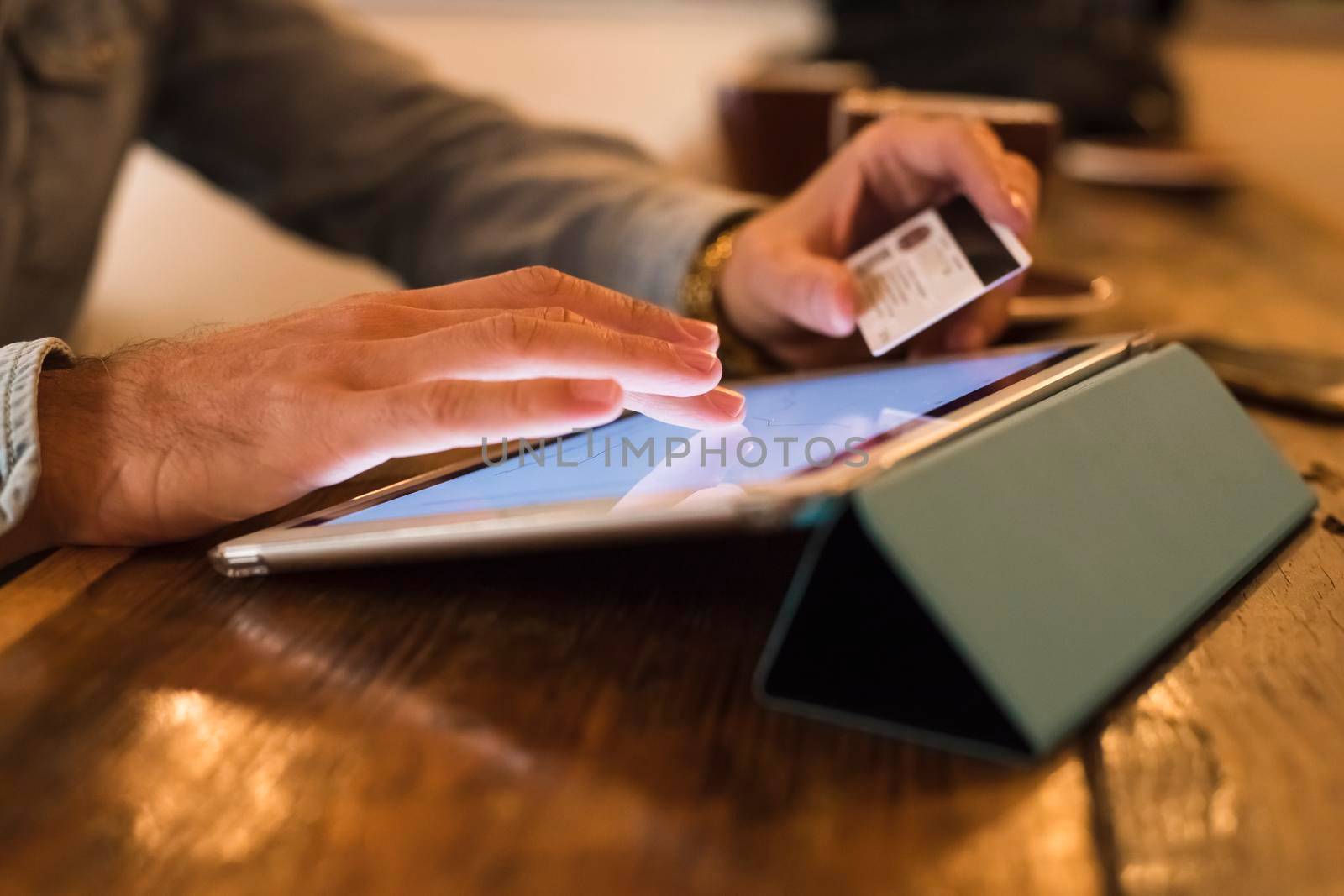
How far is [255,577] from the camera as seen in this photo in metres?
0.37

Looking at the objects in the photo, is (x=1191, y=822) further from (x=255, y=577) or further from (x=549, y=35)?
(x=549, y=35)

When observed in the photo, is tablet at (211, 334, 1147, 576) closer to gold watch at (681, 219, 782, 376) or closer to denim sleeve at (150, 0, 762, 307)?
gold watch at (681, 219, 782, 376)

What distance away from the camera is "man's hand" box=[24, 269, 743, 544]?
35cm

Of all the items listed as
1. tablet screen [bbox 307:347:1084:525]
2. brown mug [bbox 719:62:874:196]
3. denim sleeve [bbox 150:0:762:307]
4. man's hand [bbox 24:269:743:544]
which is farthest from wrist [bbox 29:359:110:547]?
brown mug [bbox 719:62:874:196]

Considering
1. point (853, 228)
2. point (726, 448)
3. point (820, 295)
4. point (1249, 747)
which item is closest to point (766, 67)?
point (853, 228)

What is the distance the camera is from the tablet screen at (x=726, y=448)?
0.31 meters

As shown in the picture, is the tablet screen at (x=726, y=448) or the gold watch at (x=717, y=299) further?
the gold watch at (x=717, y=299)

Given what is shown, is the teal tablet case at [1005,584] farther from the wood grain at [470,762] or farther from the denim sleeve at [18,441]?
the denim sleeve at [18,441]

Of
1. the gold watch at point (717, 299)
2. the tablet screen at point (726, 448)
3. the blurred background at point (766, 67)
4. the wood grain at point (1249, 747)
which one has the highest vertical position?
the tablet screen at point (726, 448)

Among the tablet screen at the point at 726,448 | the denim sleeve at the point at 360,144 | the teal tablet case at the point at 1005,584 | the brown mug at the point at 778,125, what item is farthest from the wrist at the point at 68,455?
the brown mug at the point at 778,125

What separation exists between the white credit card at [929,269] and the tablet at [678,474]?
44mm

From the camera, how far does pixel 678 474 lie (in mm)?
329

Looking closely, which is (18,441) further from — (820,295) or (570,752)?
(820,295)

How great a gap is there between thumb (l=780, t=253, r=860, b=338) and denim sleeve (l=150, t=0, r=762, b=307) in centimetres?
27
